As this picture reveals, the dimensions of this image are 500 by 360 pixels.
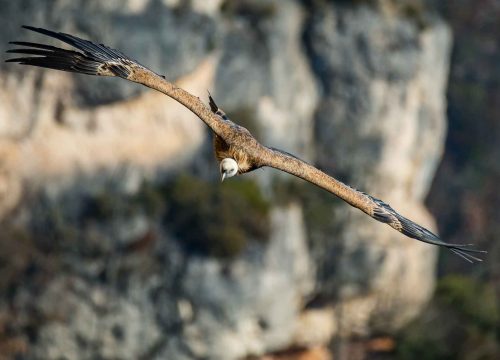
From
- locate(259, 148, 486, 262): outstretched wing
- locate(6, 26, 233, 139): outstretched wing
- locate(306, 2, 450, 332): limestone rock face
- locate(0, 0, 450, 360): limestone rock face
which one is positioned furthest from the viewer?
locate(306, 2, 450, 332): limestone rock face

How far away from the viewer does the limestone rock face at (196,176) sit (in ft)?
88.2

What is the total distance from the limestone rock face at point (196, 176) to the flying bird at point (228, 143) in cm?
1304

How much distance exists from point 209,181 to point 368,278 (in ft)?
22.4

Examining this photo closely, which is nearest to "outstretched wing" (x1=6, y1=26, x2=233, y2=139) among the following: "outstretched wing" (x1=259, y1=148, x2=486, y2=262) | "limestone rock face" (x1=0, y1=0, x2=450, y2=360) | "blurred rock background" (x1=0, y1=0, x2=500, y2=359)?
"outstretched wing" (x1=259, y1=148, x2=486, y2=262)

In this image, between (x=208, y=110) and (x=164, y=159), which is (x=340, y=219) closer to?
(x=164, y=159)

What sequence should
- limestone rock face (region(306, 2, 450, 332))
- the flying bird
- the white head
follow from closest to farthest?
the flying bird, the white head, limestone rock face (region(306, 2, 450, 332))

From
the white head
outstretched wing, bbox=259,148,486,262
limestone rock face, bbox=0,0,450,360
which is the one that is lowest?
the white head

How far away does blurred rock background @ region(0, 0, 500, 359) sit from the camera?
26922 millimetres

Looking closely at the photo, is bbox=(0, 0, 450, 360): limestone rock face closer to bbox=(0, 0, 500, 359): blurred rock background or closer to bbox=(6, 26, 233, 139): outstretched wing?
bbox=(0, 0, 500, 359): blurred rock background

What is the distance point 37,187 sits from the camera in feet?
88.5

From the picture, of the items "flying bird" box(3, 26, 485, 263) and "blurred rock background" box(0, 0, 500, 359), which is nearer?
"flying bird" box(3, 26, 485, 263)

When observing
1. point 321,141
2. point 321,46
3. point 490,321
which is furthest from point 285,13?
point 490,321

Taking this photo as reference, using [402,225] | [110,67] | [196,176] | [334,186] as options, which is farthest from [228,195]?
[110,67]

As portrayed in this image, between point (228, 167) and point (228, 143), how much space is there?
307 millimetres
